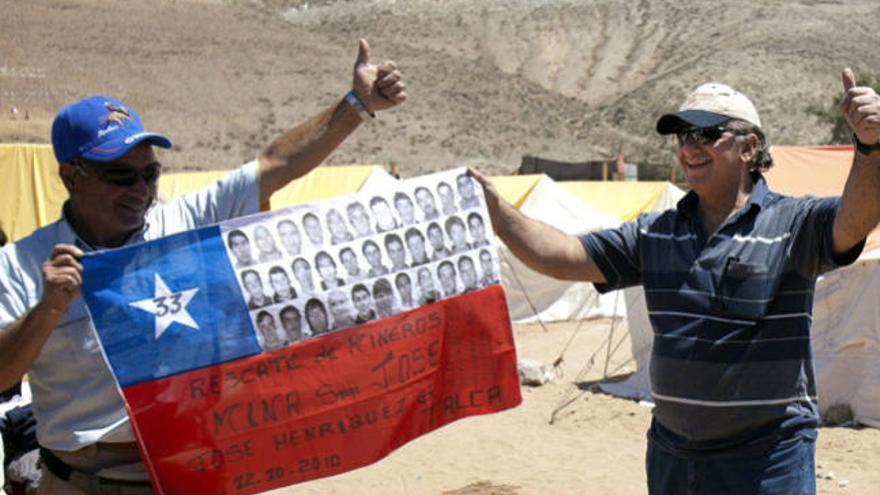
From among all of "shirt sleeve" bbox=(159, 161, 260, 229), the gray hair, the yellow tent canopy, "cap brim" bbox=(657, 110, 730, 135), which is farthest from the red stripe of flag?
the yellow tent canopy

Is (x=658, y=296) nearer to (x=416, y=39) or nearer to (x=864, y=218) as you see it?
(x=864, y=218)

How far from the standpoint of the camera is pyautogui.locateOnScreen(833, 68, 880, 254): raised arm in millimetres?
2850

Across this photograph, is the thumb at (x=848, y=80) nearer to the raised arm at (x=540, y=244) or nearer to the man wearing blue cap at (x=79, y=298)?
the raised arm at (x=540, y=244)

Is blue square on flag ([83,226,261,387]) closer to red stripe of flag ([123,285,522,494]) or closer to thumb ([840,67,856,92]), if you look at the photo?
red stripe of flag ([123,285,522,494])

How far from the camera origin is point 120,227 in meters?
3.04

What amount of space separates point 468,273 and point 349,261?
0.46 m

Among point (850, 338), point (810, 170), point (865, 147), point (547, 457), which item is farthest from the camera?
point (810, 170)

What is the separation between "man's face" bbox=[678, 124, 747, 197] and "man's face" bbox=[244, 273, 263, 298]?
1419 millimetres

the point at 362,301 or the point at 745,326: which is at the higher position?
the point at 362,301

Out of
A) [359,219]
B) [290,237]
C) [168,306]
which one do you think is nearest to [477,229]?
[359,219]

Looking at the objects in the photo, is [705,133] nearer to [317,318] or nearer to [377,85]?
[377,85]

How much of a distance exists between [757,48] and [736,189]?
61.5m

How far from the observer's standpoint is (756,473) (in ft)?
10.3

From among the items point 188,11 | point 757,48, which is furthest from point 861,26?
point 188,11
